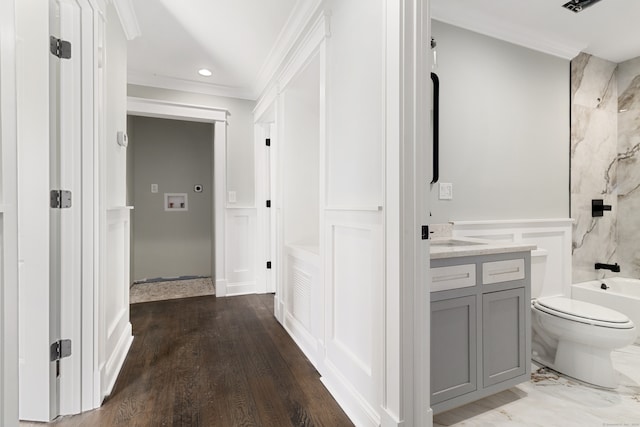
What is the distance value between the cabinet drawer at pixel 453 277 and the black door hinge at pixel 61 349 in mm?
1918

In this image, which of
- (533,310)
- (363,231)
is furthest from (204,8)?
(533,310)

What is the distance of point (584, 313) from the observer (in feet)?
6.31

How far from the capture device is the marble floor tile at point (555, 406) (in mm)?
1618

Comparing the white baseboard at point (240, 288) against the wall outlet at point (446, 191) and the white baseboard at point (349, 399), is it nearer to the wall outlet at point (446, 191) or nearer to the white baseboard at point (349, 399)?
the white baseboard at point (349, 399)

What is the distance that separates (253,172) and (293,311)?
1.99 meters

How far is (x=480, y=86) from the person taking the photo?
2396mm

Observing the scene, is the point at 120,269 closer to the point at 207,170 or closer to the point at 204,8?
the point at 204,8

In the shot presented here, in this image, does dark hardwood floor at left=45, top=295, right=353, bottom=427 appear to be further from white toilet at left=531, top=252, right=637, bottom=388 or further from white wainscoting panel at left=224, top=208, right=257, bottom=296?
white toilet at left=531, top=252, right=637, bottom=388

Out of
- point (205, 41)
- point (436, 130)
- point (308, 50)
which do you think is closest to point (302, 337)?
point (436, 130)

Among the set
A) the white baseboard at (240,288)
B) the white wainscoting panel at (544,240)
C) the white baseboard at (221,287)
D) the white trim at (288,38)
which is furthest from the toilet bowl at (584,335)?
the white baseboard at (221,287)

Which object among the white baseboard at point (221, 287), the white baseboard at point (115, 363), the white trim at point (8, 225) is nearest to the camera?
the white trim at point (8, 225)

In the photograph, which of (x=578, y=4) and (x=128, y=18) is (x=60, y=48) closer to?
(x=128, y=18)

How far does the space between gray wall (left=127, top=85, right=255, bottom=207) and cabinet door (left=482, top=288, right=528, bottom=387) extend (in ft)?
9.79

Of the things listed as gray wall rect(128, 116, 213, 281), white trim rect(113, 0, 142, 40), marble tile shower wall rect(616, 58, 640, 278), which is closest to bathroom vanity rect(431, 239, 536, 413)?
marble tile shower wall rect(616, 58, 640, 278)
